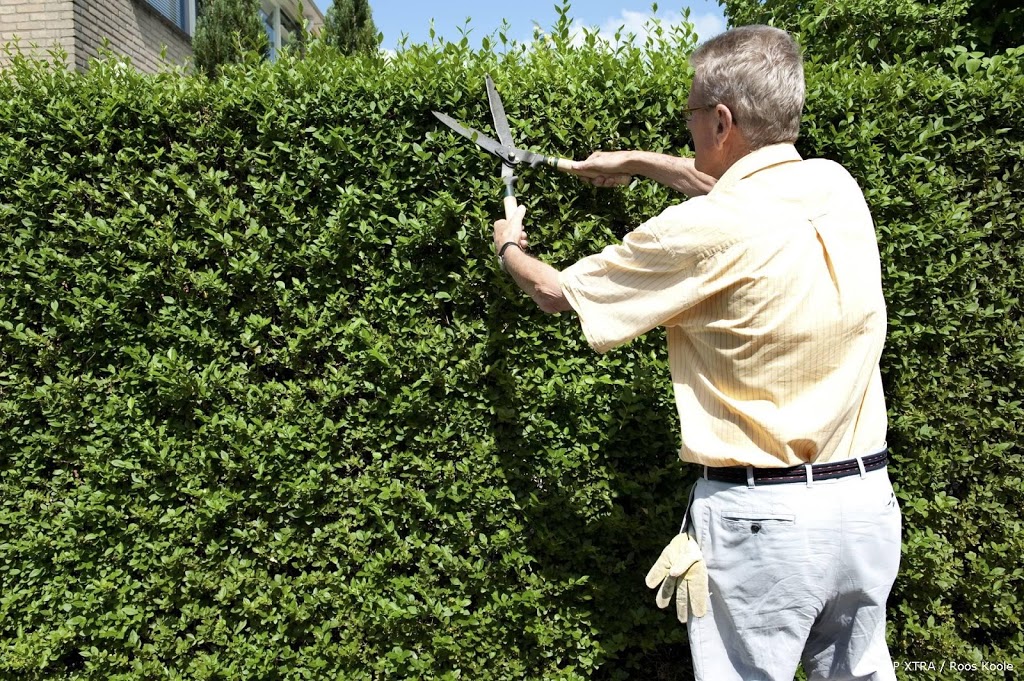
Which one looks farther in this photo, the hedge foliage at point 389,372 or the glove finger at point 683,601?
the hedge foliage at point 389,372

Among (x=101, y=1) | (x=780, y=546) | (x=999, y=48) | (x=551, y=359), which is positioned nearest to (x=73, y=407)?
(x=551, y=359)

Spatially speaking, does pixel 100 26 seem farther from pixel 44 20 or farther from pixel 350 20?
pixel 350 20

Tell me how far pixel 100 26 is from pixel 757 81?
10.7 metres

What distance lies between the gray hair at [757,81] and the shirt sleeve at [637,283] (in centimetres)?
38

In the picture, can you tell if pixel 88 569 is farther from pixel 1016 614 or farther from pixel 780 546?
pixel 1016 614

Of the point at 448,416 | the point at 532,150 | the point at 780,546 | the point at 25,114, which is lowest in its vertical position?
the point at 780,546

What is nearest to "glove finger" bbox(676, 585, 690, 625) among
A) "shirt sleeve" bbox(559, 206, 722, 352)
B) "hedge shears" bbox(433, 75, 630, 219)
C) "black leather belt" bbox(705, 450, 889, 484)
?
"black leather belt" bbox(705, 450, 889, 484)

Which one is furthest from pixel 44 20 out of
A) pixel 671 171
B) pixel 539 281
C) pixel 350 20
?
pixel 539 281

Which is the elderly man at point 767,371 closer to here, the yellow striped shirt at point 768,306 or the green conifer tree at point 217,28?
the yellow striped shirt at point 768,306

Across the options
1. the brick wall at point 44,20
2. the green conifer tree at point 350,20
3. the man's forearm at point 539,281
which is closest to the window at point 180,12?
the brick wall at point 44,20

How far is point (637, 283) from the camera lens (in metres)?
2.02

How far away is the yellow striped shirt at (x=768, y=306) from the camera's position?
6.10 ft

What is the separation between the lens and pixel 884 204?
3.06 metres

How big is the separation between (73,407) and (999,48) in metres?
6.07
